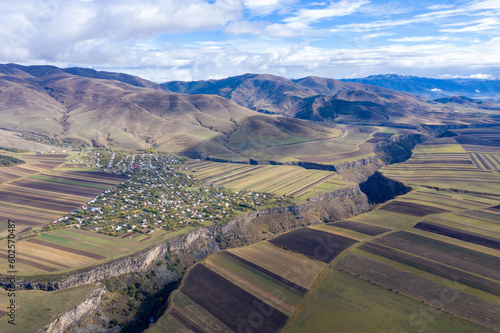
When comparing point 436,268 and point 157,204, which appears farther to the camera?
point 157,204

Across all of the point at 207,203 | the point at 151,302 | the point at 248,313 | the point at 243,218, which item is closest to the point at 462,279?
the point at 248,313

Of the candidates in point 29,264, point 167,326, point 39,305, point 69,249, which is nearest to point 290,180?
point 69,249

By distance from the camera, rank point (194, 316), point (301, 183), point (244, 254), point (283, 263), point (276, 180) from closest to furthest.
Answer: point (194, 316) < point (283, 263) < point (244, 254) < point (301, 183) < point (276, 180)

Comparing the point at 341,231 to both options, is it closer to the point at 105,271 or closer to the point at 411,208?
the point at 411,208

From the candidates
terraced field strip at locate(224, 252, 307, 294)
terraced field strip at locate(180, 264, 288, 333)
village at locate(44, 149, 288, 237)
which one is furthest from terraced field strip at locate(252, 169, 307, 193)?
terraced field strip at locate(180, 264, 288, 333)

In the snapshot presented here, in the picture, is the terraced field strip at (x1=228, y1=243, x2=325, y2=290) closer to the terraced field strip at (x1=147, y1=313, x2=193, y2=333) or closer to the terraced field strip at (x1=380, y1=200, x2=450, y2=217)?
the terraced field strip at (x1=147, y1=313, x2=193, y2=333)

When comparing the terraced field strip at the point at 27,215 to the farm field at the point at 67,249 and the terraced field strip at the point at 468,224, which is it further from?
the terraced field strip at the point at 468,224
